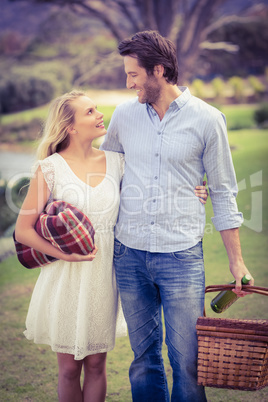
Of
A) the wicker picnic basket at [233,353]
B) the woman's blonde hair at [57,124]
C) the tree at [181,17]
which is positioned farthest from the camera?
the tree at [181,17]

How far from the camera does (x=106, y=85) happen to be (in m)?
9.44

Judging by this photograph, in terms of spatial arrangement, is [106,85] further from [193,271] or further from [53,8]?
[193,271]

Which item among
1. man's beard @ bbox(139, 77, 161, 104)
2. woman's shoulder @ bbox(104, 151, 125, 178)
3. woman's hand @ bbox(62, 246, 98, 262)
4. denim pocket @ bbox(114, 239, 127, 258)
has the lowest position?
woman's hand @ bbox(62, 246, 98, 262)

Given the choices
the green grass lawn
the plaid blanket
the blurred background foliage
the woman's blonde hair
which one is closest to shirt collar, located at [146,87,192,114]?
the woman's blonde hair

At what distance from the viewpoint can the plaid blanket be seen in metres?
2.12

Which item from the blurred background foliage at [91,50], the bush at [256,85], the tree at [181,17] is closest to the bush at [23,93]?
the blurred background foliage at [91,50]

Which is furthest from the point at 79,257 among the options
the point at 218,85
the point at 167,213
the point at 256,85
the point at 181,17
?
the point at 256,85

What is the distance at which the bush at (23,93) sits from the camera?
30.9ft

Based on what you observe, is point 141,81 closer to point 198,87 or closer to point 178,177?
point 178,177

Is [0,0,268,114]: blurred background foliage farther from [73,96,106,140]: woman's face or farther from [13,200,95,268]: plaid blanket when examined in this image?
[13,200,95,268]: plaid blanket

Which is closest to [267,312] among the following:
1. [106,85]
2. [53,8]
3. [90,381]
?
[90,381]

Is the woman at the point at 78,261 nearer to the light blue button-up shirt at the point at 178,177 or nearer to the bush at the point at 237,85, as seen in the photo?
the light blue button-up shirt at the point at 178,177

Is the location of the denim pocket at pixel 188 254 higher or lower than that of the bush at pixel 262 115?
lower

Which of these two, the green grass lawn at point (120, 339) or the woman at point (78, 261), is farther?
the green grass lawn at point (120, 339)
